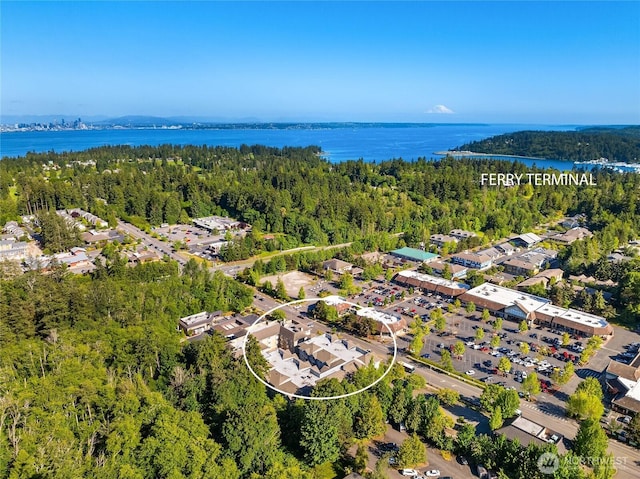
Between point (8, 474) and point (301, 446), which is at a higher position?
point (8, 474)

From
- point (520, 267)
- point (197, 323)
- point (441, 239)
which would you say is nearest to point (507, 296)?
point (520, 267)

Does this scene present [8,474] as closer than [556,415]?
Yes

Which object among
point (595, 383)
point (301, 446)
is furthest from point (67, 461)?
point (595, 383)

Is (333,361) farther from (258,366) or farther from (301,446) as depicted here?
(301,446)

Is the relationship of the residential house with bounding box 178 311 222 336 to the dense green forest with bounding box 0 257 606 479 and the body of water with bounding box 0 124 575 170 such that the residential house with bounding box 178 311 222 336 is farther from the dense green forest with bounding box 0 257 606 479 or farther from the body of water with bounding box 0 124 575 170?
the body of water with bounding box 0 124 575 170

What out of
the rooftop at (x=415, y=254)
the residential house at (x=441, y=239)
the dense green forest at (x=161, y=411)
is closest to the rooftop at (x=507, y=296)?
the rooftop at (x=415, y=254)

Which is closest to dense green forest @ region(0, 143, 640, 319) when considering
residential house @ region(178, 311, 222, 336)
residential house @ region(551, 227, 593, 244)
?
residential house @ region(551, 227, 593, 244)

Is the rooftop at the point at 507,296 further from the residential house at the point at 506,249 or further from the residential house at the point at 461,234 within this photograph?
the residential house at the point at 461,234

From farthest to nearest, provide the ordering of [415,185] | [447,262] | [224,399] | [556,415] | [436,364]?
1. [415,185]
2. [447,262]
3. [436,364]
4. [556,415]
5. [224,399]

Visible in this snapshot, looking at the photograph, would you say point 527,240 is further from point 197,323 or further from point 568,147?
point 568,147
